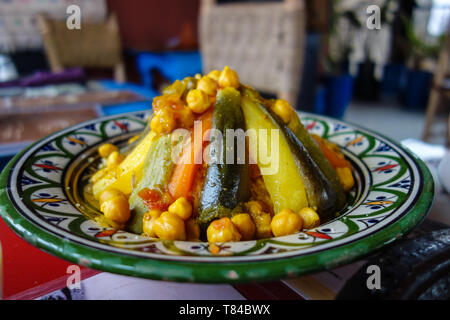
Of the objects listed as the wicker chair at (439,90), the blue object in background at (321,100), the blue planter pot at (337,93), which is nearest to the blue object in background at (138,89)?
the blue object in background at (321,100)

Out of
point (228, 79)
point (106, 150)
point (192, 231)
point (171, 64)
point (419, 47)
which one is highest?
point (419, 47)

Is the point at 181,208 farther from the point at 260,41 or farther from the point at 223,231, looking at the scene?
the point at 260,41

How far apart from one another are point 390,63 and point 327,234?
711 cm

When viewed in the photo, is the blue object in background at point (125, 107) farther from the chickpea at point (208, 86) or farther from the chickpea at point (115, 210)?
the chickpea at point (115, 210)

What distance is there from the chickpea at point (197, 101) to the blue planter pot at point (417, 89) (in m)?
5.92

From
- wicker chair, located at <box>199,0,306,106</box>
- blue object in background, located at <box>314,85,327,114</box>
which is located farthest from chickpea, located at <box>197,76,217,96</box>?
blue object in background, located at <box>314,85,327,114</box>

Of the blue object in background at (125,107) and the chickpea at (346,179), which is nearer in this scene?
the chickpea at (346,179)

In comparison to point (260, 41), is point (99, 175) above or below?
below

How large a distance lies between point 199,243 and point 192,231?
0.43 feet

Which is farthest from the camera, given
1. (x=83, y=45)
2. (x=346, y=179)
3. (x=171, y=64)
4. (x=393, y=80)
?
(x=393, y=80)

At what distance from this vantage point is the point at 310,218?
0.75 meters

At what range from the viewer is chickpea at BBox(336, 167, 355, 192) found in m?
0.96

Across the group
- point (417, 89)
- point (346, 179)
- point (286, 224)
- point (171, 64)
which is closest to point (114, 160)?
point (286, 224)

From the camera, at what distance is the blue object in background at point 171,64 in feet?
13.1
